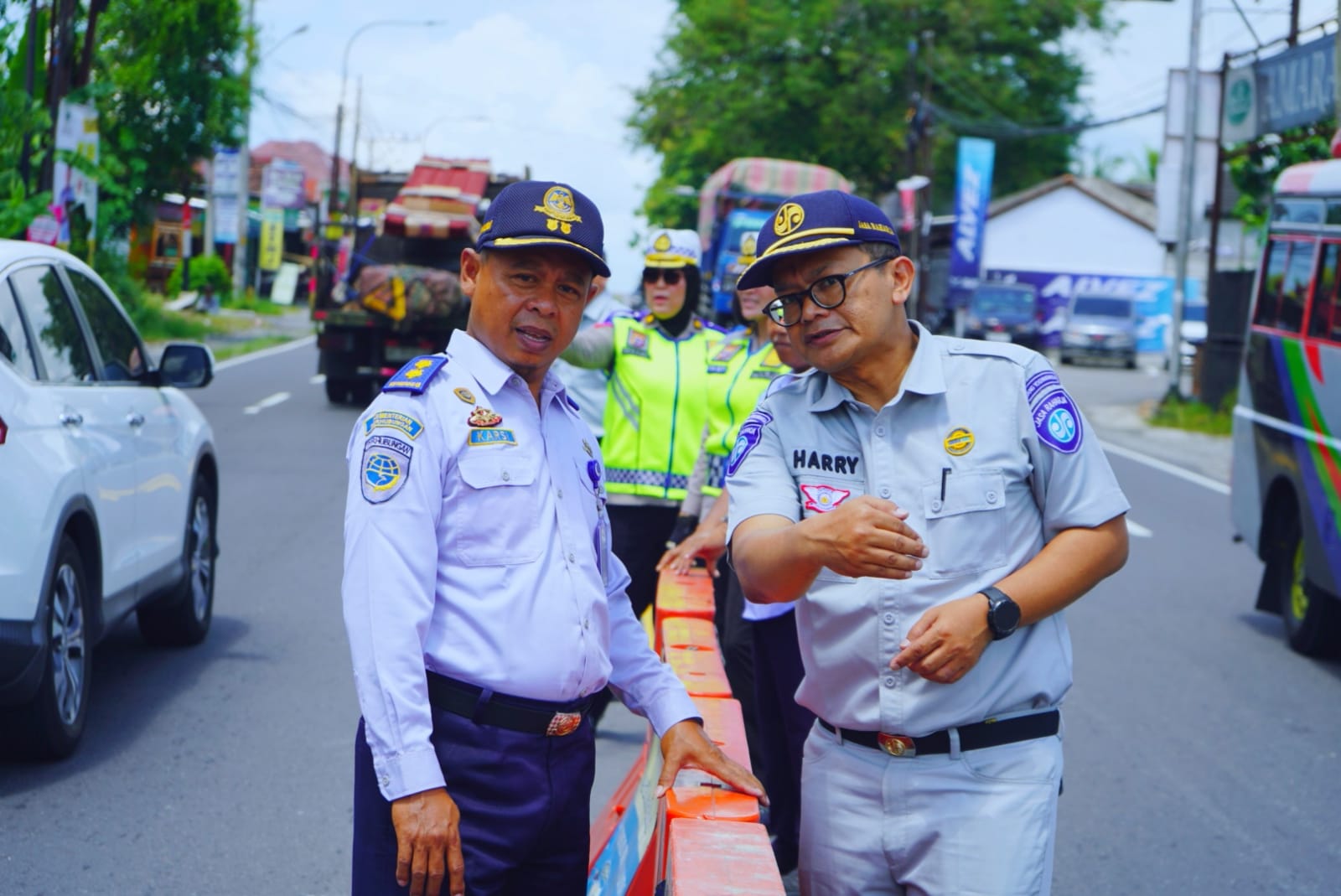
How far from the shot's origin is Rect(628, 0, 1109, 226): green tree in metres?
48.1

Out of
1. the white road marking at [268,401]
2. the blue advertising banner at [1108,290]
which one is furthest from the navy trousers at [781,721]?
the blue advertising banner at [1108,290]

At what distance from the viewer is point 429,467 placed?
2.76 meters

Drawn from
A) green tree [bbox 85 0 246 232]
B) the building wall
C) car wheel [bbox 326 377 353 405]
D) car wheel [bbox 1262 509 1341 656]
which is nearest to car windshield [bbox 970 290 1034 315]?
the building wall

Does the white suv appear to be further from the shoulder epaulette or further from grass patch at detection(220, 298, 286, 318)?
grass patch at detection(220, 298, 286, 318)

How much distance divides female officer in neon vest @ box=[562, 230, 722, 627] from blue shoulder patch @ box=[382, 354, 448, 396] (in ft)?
8.61

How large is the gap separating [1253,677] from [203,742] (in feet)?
16.6

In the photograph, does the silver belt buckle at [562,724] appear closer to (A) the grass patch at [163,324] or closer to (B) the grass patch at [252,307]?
(A) the grass patch at [163,324]

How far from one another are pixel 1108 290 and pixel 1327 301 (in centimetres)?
4596

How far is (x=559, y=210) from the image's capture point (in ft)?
9.63

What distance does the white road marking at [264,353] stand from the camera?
2733 cm

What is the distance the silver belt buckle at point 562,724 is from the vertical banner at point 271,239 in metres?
48.1

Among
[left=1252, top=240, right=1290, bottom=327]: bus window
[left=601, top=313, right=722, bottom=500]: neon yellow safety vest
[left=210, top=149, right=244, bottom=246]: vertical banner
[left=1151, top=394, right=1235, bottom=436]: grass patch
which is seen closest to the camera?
[left=601, top=313, right=722, bottom=500]: neon yellow safety vest

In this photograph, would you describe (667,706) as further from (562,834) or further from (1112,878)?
(1112,878)

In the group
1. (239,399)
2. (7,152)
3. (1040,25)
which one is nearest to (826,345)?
(7,152)
